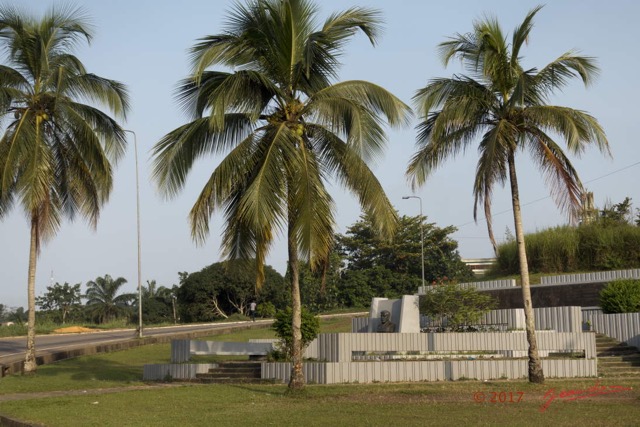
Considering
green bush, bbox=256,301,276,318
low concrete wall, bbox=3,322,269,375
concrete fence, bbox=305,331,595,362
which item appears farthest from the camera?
green bush, bbox=256,301,276,318

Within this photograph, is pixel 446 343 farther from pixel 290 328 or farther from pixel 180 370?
pixel 180 370

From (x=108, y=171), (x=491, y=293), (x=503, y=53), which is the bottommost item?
(x=491, y=293)

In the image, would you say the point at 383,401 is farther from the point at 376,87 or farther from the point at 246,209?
the point at 376,87

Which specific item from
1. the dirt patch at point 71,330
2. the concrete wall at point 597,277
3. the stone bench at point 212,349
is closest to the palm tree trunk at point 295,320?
the stone bench at point 212,349

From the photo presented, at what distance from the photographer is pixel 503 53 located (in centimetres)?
1948

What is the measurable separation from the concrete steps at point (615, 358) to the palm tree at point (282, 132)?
31.4ft

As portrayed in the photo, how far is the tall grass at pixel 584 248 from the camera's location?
38.4 meters

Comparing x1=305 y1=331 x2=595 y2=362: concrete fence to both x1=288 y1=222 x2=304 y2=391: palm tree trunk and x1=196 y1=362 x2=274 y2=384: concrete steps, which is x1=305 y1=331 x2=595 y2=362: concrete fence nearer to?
x1=196 y1=362 x2=274 y2=384: concrete steps

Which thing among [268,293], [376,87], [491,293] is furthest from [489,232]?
[268,293]

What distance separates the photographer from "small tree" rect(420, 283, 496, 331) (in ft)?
82.4

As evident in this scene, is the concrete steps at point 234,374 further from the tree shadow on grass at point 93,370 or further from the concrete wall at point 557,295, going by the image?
the concrete wall at point 557,295

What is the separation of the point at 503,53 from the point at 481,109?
1.55m

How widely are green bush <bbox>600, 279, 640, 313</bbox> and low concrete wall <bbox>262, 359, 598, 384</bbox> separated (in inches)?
211

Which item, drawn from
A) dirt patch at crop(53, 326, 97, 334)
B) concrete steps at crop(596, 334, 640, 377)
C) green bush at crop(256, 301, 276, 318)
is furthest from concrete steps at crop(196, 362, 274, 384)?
green bush at crop(256, 301, 276, 318)
